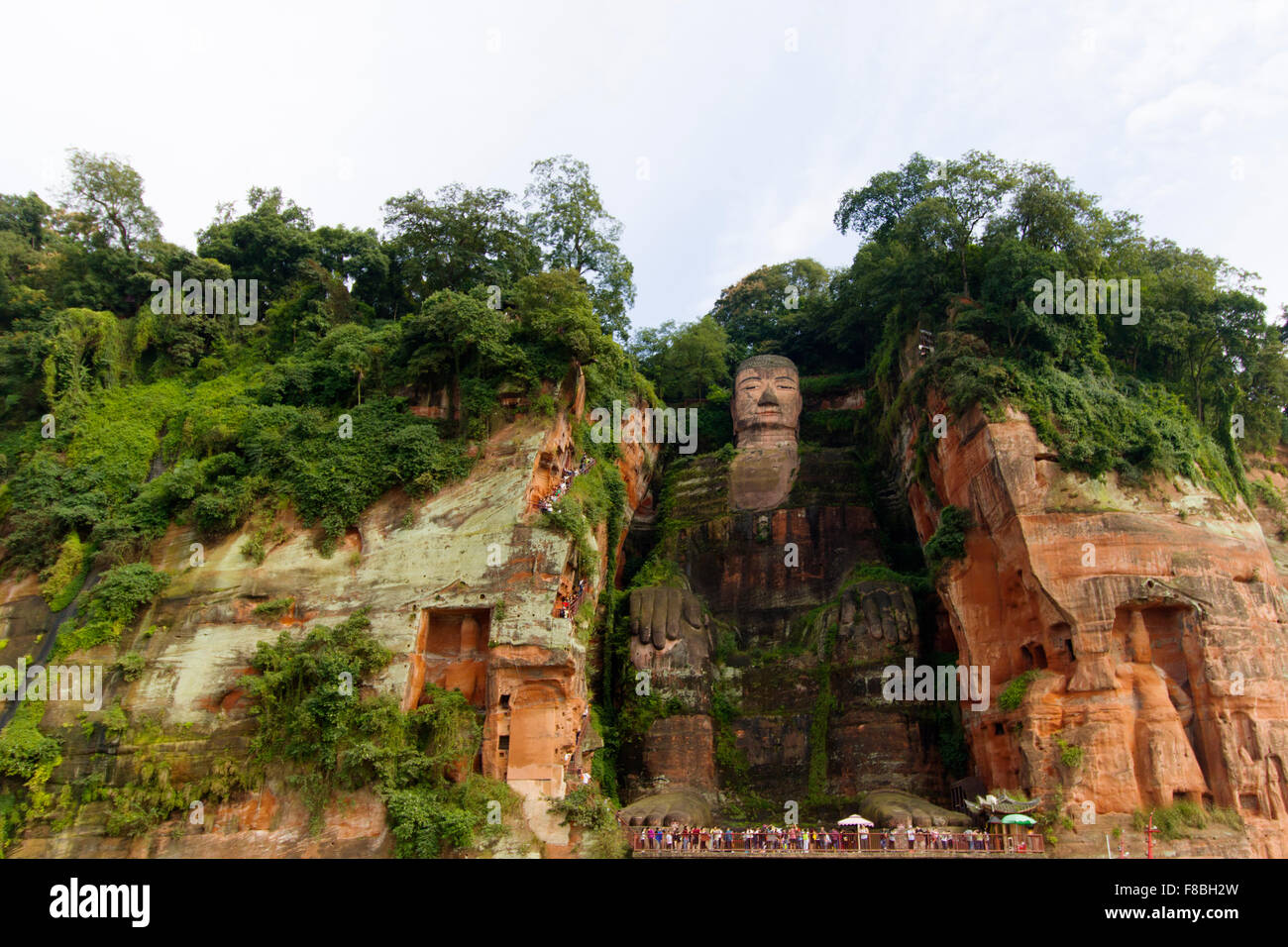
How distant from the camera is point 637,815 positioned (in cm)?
2200

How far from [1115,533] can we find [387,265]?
80.9ft

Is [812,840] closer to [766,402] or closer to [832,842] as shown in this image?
[832,842]

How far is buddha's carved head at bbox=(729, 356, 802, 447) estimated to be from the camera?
1406 inches

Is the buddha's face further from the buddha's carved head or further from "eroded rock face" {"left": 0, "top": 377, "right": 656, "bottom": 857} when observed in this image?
"eroded rock face" {"left": 0, "top": 377, "right": 656, "bottom": 857}

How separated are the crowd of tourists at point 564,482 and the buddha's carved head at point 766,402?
9478mm

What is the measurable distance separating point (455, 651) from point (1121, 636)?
633 inches

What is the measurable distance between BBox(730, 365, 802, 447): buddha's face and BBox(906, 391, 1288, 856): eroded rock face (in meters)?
11.1

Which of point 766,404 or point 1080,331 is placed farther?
point 766,404

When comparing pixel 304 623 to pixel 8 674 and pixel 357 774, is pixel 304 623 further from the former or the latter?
pixel 8 674

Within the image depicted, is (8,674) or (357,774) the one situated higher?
(8,674)

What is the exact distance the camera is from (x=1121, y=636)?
22.3m

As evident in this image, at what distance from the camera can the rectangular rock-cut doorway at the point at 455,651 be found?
22531 millimetres

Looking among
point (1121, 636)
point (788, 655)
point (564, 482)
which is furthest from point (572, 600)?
point (1121, 636)

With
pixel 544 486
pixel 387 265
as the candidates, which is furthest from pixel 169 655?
pixel 387 265
